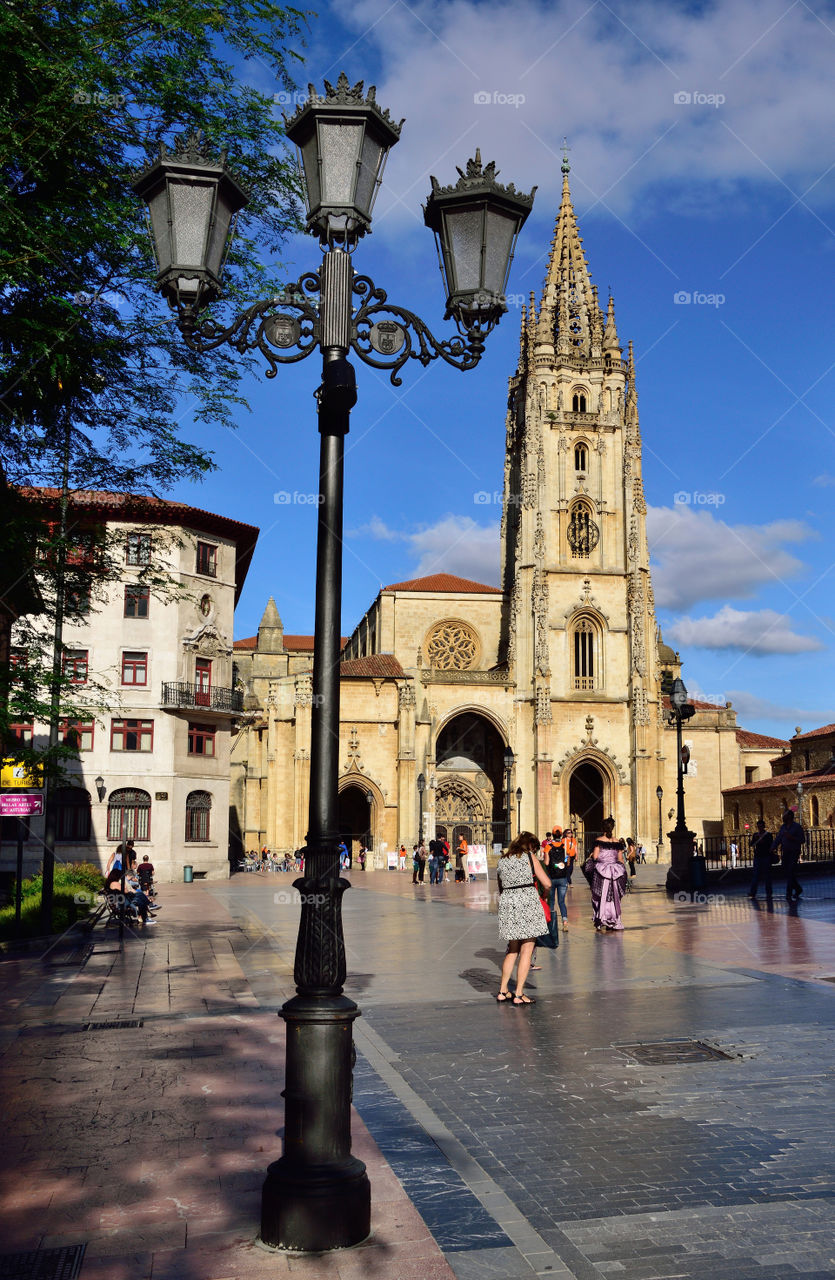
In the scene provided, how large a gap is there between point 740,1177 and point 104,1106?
3.85 m

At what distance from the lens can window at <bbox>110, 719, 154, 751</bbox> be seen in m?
38.3

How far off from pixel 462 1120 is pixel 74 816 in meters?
33.9

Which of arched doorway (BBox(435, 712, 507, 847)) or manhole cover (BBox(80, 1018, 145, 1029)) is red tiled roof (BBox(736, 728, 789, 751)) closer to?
arched doorway (BBox(435, 712, 507, 847))

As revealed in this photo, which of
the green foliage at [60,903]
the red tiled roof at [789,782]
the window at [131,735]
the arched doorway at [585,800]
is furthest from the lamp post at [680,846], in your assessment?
the arched doorway at [585,800]

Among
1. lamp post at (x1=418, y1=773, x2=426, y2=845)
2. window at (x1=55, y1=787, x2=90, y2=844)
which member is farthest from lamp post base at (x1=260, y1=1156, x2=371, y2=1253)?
lamp post at (x1=418, y1=773, x2=426, y2=845)

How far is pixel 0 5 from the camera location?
306 inches

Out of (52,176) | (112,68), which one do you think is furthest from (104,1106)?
(112,68)

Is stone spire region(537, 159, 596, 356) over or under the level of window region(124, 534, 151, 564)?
over

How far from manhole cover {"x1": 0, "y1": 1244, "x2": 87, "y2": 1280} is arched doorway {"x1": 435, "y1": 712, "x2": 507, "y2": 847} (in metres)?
53.1

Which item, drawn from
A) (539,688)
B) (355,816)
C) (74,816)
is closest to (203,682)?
(74,816)

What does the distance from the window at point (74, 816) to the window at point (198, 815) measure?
387cm

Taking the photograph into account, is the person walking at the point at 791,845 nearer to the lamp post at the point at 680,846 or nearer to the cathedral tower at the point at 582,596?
the lamp post at the point at 680,846

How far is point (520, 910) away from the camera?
32.1 feet

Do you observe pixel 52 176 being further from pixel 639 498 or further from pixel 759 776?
→ pixel 759 776
